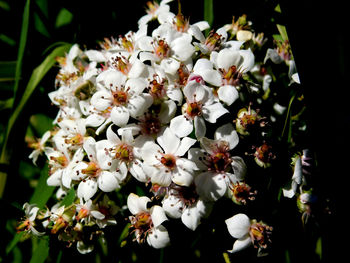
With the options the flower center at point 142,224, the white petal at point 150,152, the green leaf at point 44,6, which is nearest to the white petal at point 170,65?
the white petal at point 150,152

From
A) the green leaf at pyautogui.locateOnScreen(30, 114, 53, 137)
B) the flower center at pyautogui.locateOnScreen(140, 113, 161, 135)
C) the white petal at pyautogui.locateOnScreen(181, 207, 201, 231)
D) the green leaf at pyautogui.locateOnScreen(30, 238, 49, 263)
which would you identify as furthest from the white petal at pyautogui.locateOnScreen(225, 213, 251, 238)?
the green leaf at pyautogui.locateOnScreen(30, 114, 53, 137)

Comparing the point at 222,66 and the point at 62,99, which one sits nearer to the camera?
the point at 222,66

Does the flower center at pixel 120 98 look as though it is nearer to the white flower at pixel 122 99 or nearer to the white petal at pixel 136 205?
the white flower at pixel 122 99

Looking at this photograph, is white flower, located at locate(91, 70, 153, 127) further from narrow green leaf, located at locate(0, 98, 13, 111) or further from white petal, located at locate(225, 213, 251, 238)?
narrow green leaf, located at locate(0, 98, 13, 111)

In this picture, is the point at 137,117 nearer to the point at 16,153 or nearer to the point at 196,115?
the point at 196,115

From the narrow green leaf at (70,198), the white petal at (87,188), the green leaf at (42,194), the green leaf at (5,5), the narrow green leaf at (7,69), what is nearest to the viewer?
the white petal at (87,188)

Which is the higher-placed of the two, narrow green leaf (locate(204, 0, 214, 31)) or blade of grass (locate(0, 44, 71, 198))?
narrow green leaf (locate(204, 0, 214, 31))

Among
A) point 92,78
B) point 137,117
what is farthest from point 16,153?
point 137,117
